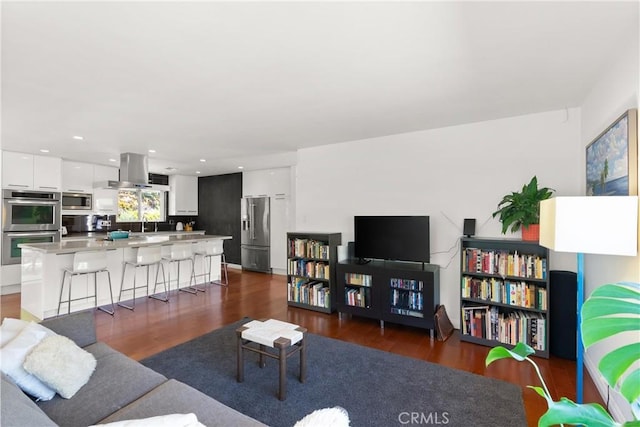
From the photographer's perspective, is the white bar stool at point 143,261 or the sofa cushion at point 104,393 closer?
the sofa cushion at point 104,393

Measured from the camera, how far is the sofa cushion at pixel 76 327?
81.0 inches

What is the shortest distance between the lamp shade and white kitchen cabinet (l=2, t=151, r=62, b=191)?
7.17 metres

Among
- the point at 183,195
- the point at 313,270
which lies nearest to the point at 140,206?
the point at 183,195

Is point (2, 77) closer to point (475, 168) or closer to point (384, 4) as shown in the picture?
point (384, 4)

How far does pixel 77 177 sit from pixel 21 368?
5640mm

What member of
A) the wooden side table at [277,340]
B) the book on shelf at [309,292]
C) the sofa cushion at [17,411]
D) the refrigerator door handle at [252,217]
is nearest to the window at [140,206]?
the refrigerator door handle at [252,217]

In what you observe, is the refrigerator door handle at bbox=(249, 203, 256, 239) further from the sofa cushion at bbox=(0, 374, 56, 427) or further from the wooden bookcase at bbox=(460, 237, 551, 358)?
the sofa cushion at bbox=(0, 374, 56, 427)

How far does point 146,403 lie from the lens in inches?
→ 57.0

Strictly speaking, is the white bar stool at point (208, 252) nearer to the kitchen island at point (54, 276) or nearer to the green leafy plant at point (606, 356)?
the kitchen island at point (54, 276)

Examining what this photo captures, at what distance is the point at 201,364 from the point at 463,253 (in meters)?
2.82

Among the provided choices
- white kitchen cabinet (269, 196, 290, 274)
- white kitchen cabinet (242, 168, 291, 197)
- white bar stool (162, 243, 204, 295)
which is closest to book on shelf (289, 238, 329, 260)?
white bar stool (162, 243, 204, 295)

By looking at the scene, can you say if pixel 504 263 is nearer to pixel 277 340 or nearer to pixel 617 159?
pixel 617 159

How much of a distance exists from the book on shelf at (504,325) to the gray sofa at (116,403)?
270cm

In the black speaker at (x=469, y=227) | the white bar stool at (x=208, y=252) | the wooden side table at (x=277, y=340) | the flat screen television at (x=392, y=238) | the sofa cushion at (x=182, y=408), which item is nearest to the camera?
the sofa cushion at (x=182, y=408)
